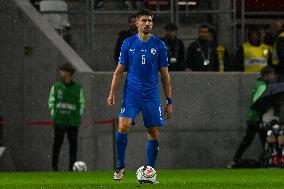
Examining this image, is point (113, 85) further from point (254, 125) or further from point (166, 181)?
point (254, 125)

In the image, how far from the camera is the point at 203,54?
82.9ft

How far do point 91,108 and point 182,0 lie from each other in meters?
3.26

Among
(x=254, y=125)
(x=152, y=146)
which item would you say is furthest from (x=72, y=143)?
(x=152, y=146)

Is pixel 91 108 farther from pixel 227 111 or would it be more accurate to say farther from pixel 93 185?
pixel 93 185

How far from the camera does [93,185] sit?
53.7ft

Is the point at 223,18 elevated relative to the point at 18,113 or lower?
elevated

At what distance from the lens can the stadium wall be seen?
2614 cm

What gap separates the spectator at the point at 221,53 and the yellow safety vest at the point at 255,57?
505mm

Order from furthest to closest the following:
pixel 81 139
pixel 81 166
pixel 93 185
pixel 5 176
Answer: pixel 81 139 < pixel 81 166 < pixel 5 176 < pixel 93 185

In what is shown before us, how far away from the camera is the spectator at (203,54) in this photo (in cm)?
2484

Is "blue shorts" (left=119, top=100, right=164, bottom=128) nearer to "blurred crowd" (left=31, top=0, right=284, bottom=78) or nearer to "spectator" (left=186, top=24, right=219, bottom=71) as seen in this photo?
"blurred crowd" (left=31, top=0, right=284, bottom=78)

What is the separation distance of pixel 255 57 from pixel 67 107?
4303 mm

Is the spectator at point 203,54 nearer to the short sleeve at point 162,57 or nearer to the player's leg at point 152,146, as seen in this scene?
the short sleeve at point 162,57

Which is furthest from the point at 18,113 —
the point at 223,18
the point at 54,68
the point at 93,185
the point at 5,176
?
the point at 93,185
